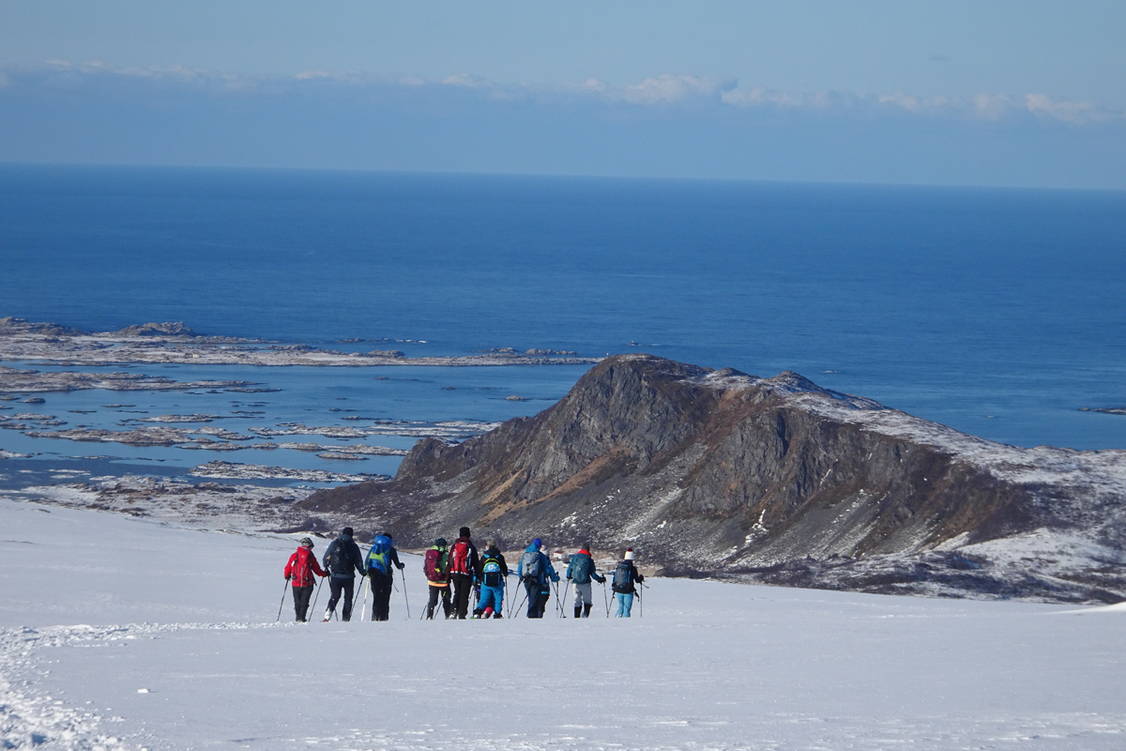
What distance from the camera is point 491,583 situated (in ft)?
68.8

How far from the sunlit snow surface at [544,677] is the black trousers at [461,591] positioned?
1.41 meters

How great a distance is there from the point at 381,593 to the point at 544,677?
6.73 m

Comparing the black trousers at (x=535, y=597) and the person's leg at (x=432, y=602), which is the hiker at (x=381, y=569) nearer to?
the person's leg at (x=432, y=602)

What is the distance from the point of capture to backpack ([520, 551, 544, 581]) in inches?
834

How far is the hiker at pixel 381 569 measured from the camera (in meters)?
20.6

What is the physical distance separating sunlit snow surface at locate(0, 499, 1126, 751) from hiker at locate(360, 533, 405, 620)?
148 centimetres

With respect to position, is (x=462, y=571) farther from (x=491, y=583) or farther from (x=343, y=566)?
(x=343, y=566)

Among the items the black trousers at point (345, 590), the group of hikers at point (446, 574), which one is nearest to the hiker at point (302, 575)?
the group of hikers at point (446, 574)

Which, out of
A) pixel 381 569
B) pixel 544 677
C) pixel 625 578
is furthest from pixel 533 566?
pixel 544 677

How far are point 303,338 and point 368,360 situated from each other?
41.6ft

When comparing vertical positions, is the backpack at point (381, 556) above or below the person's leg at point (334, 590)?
above

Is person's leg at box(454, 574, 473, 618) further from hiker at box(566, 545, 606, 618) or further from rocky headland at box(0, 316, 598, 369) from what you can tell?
rocky headland at box(0, 316, 598, 369)

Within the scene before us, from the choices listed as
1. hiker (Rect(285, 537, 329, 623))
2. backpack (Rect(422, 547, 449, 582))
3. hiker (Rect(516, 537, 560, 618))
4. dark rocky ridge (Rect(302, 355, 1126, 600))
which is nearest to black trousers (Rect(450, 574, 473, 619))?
backpack (Rect(422, 547, 449, 582))

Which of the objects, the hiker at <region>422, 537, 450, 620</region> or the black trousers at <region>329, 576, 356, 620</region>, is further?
the hiker at <region>422, 537, 450, 620</region>
